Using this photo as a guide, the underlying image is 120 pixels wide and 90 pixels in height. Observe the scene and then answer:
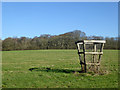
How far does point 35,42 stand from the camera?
79.2 metres

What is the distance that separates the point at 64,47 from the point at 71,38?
632 cm

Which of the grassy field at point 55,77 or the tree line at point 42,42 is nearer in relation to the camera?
the grassy field at point 55,77

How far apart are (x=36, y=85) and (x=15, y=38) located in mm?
82164

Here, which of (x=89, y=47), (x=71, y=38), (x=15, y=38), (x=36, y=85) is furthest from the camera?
(x=15, y=38)

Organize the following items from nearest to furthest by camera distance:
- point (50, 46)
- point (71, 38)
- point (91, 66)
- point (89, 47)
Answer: point (91, 66) → point (89, 47) → point (71, 38) → point (50, 46)

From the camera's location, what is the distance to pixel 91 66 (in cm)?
1027

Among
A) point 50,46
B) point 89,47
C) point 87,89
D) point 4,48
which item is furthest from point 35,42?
point 87,89

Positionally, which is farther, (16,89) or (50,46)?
(50,46)

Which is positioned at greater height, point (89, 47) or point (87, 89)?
point (89, 47)

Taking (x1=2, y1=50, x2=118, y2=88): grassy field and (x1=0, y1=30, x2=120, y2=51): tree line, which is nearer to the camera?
(x1=2, y1=50, x2=118, y2=88): grassy field

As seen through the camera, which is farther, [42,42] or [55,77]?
[42,42]

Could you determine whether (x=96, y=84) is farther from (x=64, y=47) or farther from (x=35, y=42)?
(x=35, y=42)

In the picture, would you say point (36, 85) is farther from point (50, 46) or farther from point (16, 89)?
point (50, 46)

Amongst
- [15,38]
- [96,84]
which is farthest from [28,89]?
[15,38]
